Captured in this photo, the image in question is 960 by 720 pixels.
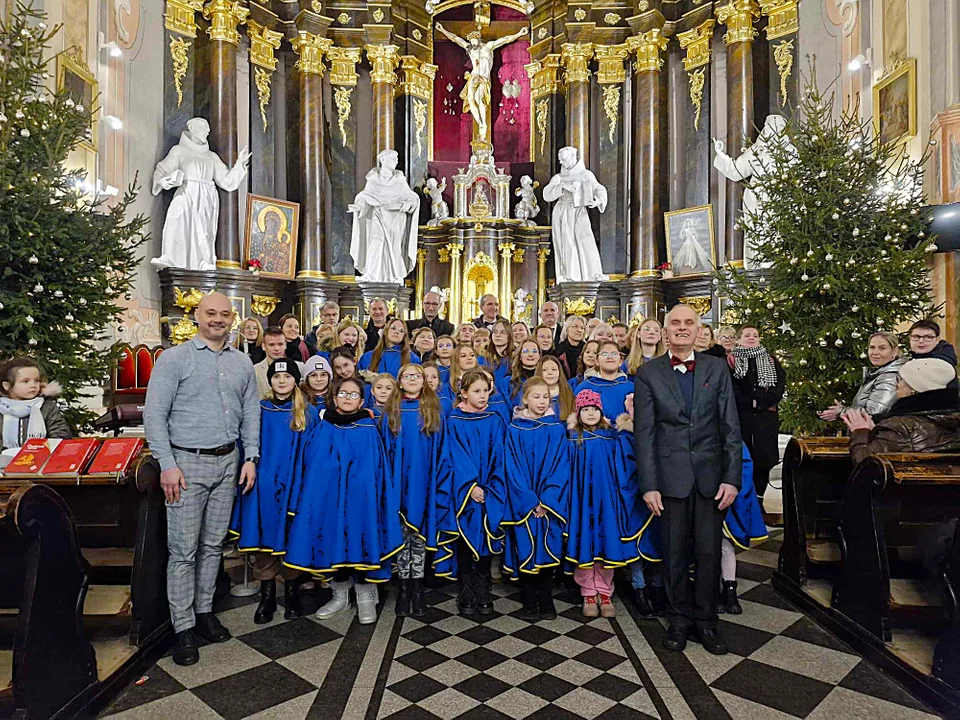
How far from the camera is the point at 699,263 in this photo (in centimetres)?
1247

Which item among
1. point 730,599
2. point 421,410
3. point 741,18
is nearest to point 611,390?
point 421,410

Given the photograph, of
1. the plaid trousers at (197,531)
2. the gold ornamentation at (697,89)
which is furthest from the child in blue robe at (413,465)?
the gold ornamentation at (697,89)

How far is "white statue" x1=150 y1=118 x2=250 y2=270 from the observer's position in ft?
36.0

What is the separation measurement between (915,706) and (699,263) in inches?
404

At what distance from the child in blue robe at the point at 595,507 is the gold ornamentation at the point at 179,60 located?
10.8 m

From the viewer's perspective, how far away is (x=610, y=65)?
14.0 meters

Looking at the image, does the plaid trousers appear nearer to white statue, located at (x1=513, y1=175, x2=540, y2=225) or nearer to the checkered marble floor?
the checkered marble floor

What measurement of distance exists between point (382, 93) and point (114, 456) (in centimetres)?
1200

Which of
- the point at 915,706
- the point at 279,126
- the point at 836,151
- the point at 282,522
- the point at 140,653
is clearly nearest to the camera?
the point at 915,706

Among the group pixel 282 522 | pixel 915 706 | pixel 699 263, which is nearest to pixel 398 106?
pixel 699 263

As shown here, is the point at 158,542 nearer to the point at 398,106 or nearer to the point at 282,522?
the point at 282,522

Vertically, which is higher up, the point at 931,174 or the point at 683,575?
the point at 931,174

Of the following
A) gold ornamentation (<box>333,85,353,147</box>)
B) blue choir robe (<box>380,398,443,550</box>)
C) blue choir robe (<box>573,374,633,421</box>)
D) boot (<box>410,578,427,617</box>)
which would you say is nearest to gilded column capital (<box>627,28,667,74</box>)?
gold ornamentation (<box>333,85,353,147</box>)

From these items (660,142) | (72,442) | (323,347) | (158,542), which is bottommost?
(158,542)
